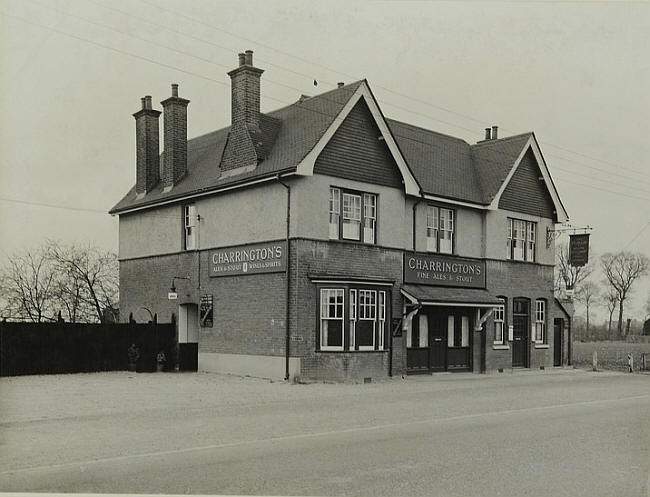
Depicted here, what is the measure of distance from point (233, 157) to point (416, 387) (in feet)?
33.2

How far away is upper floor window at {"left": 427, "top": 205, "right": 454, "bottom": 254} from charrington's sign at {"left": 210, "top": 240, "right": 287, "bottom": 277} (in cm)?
657

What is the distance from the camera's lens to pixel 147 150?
103 ft

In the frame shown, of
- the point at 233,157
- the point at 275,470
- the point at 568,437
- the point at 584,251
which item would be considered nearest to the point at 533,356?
the point at 584,251

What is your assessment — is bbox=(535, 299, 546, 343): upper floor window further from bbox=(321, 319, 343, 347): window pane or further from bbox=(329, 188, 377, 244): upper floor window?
bbox=(321, 319, 343, 347): window pane

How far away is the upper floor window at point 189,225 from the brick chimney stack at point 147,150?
3913 millimetres

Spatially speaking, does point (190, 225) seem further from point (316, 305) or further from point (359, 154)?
point (359, 154)

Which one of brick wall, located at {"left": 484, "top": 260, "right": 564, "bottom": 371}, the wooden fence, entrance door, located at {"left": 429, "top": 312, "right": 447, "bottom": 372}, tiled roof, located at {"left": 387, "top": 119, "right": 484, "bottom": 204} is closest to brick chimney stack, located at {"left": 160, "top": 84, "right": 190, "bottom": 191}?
the wooden fence

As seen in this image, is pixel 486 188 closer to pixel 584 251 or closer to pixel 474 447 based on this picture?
pixel 584 251

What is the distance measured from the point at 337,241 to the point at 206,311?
594cm

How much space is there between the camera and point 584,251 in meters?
31.6

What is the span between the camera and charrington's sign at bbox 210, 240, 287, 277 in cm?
2342

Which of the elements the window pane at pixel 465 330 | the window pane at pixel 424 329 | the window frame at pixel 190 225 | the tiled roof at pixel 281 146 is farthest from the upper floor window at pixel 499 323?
the window frame at pixel 190 225

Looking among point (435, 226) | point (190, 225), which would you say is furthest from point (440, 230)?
point (190, 225)

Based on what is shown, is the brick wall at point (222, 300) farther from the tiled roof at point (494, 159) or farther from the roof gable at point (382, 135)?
the tiled roof at point (494, 159)
